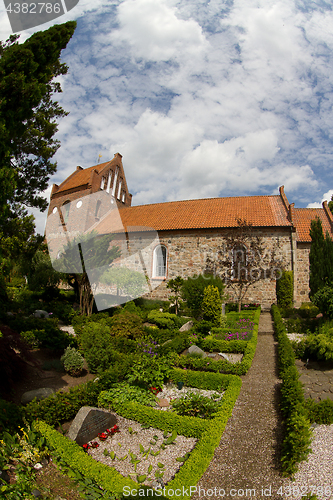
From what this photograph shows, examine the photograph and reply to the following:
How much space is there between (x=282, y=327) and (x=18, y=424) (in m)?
7.85

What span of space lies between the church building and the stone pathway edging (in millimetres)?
9291

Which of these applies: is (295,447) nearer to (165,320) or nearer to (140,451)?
(140,451)

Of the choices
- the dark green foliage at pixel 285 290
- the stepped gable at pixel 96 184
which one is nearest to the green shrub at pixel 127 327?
the dark green foliage at pixel 285 290

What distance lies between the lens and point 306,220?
1714 centimetres

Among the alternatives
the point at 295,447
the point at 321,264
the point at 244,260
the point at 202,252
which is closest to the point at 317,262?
the point at 321,264

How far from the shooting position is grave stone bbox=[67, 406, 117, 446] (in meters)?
4.01

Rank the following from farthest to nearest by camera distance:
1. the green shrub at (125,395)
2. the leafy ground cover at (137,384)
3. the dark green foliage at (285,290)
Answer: the dark green foliage at (285,290) < the green shrub at (125,395) < the leafy ground cover at (137,384)

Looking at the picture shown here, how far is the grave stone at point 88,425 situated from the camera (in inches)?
158

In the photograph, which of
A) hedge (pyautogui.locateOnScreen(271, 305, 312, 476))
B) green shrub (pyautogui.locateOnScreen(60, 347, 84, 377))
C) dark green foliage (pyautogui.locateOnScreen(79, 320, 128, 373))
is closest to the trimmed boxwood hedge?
hedge (pyautogui.locateOnScreen(271, 305, 312, 476))

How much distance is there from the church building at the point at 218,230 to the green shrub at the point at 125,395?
9737 mm

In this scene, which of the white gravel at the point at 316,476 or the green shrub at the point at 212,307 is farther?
the green shrub at the point at 212,307

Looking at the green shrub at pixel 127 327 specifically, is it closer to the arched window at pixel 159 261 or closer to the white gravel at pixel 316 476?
the white gravel at pixel 316 476

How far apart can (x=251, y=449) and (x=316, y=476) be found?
80 cm

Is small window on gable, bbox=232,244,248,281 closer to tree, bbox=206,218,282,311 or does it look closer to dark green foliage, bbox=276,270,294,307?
tree, bbox=206,218,282,311
